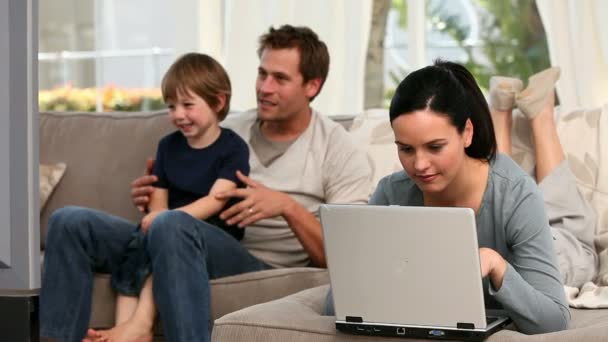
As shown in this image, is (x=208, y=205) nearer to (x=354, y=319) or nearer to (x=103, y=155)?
(x=103, y=155)

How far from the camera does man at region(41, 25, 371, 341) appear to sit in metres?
2.55

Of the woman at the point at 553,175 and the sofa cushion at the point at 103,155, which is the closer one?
the woman at the point at 553,175

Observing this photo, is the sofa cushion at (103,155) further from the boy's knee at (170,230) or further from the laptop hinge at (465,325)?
the laptop hinge at (465,325)

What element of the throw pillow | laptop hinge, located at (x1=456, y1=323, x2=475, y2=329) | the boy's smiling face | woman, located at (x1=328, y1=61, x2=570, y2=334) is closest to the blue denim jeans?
the boy's smiling face

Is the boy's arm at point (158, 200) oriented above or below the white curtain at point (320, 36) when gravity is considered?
below

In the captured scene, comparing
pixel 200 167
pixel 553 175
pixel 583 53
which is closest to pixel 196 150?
pixel 200 167

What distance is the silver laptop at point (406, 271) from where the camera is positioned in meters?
1.73

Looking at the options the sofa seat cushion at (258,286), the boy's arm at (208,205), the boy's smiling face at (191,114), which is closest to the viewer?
the sofa seat cushion at (258,286)

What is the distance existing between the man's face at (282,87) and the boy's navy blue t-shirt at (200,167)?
121 mm

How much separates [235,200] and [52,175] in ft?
2.30

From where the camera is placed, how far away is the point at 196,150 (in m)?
2.97

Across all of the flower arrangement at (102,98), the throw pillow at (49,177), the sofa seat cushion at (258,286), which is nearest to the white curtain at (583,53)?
the sofa seat cushion at (258,286)

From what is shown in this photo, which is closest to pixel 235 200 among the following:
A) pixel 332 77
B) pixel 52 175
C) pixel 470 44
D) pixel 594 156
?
pixel 52 175

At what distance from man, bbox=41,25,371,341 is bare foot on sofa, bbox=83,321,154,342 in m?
0.06
